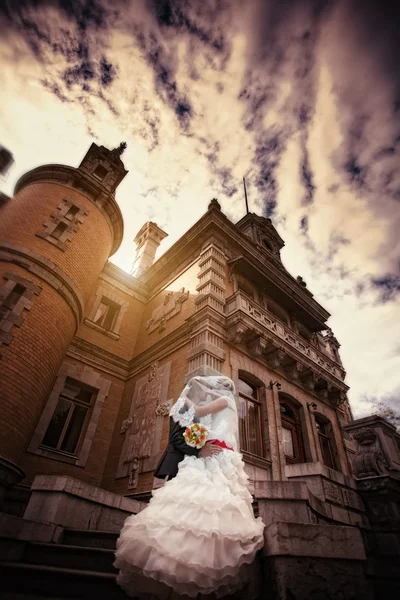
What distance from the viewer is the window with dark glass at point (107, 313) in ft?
44.0

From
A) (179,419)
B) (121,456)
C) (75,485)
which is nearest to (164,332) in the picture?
(121,456)

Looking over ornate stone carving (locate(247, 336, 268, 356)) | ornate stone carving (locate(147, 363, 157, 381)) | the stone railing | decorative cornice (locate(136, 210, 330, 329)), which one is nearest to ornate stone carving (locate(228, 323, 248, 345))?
the stone railing

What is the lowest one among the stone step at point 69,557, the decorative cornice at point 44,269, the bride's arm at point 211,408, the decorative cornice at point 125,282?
the stone step at point 69,557

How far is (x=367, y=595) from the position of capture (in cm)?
322

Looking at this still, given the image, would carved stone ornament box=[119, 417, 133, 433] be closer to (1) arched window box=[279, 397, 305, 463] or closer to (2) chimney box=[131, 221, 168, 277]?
(1) arched window box=[279, 397, 305, 463]

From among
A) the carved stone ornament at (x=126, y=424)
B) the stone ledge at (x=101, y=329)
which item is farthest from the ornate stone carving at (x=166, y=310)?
the carved stone ornament at (x=126, y=424)

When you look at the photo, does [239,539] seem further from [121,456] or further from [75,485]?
[121,456]

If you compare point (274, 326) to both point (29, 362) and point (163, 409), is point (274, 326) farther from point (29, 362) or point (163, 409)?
point (29, 362)

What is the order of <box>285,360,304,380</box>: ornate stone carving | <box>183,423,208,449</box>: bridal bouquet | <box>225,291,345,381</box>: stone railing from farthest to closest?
<box>285,360,304,380</box>: ornate stone carving, <box>225,291,345,381</box>: stone railing, <box>183,423,208,449</box>: bridal bouquet

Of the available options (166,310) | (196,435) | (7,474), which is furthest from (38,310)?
(196,435)

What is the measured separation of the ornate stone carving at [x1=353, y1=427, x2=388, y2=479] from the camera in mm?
6930

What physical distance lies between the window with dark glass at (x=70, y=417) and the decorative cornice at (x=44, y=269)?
286 cm

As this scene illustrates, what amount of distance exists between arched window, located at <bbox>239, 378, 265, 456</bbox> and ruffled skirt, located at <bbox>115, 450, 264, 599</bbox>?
20.3ft

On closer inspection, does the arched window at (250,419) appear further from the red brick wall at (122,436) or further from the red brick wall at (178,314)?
the red brick wall at (178,314)
